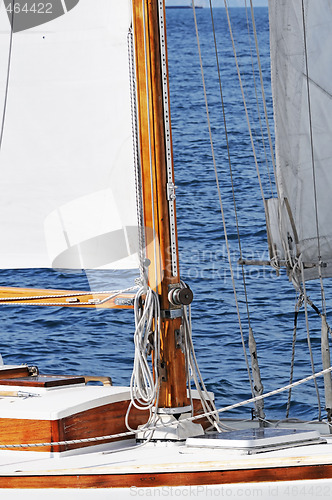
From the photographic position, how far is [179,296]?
476cm

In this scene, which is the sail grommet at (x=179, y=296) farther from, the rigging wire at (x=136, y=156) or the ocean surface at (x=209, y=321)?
the ocean surface at (x=209, y=321)

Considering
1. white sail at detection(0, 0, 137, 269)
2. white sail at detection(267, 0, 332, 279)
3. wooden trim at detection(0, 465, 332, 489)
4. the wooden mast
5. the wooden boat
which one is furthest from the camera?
white sail at detection(267, 0, 332, 279)

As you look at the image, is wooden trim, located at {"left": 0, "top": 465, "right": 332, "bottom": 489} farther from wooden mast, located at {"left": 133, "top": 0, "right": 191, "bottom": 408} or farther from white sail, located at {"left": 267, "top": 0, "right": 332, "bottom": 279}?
white sail, located at {"left": 267, "top": 0, "right": 332, "bottom": 279}

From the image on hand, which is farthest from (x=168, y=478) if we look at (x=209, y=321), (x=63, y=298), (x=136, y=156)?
(x=209, y=321)

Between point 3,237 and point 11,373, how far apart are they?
643 mm

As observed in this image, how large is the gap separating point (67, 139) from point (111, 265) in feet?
2.02

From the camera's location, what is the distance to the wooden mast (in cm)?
474

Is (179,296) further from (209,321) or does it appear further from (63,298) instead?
(209,321)

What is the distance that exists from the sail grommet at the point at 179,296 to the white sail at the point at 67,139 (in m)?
0.25

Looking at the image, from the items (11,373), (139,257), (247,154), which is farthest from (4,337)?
(247,154)

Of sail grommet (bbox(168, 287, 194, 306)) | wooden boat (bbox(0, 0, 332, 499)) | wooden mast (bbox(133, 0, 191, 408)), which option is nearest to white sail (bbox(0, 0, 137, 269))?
wooden boat (bbox(0, 0, 332, 499))

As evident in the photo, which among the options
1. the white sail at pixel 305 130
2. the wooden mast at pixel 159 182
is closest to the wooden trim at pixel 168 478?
the wooden mast at pixel 159 182

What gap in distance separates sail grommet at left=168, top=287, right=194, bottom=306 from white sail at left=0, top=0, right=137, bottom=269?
0.25m

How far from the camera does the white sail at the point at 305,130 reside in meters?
5.68
